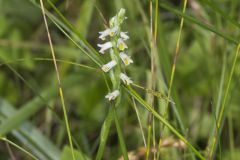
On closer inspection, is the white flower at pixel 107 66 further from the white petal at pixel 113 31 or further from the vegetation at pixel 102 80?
the vegetation at pixel 102 80

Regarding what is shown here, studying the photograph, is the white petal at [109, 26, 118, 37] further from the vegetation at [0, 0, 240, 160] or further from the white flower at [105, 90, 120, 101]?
the vegetation at [0, 0, 240, 160]

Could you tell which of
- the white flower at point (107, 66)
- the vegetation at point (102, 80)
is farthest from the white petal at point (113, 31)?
the vegetation at point (102, 80)

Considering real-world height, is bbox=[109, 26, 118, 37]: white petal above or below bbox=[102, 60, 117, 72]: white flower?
above

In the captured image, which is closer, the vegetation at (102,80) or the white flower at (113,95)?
the white flower at (113,95)

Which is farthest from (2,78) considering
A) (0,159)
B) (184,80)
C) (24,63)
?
(184,80)

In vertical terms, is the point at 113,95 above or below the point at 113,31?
below

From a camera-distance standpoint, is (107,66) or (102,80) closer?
(107,66)

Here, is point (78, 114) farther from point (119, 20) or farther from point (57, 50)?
point (119, 20)

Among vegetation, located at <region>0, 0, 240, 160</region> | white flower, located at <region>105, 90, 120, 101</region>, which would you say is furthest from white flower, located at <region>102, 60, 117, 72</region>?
vegetation, located at <region>0, 0, 240, 160</region>

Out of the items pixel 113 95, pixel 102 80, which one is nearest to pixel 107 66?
pixel 113 95

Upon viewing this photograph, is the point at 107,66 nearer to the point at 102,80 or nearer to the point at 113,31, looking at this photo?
the point at 113,31

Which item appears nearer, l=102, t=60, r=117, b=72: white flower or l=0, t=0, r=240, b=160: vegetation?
l=102, t=60, r=117, b=72: white flower
